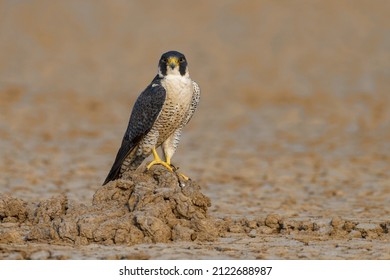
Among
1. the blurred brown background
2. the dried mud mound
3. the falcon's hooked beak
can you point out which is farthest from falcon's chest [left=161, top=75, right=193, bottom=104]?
the blurred brown background

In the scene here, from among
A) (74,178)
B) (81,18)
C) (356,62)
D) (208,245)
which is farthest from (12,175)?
(81,18)

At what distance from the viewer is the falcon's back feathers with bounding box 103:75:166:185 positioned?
7945mm

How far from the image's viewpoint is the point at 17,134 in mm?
15906

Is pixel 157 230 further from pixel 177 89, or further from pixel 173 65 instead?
pixel 173 65

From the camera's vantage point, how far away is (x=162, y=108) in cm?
796

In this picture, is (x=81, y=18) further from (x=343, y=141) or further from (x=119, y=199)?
(x=119, y=199)

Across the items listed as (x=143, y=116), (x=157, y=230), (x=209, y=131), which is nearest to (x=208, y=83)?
(x=209, y=131)

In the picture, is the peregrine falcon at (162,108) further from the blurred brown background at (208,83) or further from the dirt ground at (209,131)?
the blurred brown background at (208,83)

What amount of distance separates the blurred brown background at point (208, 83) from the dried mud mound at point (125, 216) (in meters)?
2.29

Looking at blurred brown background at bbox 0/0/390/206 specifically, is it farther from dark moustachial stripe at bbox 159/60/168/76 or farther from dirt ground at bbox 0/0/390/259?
dark moustachial stripe at bbox 159/60/168/76

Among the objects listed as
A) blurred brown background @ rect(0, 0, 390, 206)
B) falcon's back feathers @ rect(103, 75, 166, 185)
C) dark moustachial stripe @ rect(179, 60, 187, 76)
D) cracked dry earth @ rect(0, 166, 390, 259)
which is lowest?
cracked dry earth @ rect(0, 166, 390, 259)

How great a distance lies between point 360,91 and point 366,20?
869cm

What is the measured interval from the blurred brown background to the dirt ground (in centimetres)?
6

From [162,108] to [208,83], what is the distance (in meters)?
15.1
